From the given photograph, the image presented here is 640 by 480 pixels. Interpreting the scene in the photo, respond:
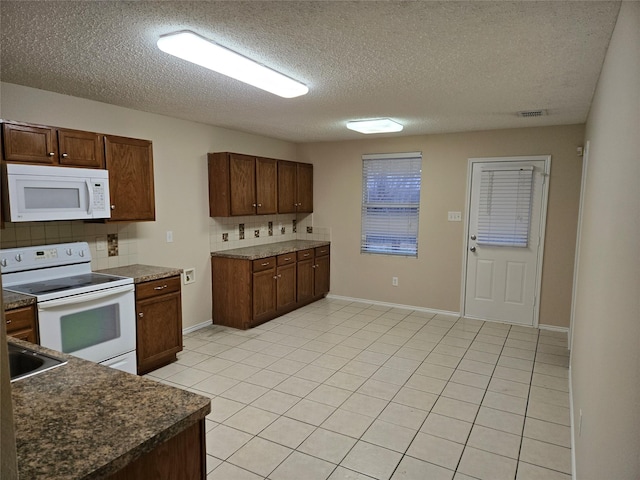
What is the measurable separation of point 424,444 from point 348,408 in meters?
0.62

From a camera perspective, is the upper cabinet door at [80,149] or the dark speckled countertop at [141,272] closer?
the upper cabinet door at [80,149]

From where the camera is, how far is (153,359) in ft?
11.4

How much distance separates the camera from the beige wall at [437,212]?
4.54 meters

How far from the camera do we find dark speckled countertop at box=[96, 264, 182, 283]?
3.33 metres

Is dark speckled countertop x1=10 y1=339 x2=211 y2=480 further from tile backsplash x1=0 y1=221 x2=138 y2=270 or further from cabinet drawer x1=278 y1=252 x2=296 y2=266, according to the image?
cabinet drawer x1=278 y1=252 x2=296 y2=266

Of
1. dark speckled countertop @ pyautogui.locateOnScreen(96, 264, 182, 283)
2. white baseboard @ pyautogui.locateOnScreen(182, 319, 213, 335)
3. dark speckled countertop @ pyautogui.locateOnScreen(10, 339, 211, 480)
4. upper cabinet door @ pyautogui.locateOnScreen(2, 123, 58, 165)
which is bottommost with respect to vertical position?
white baseboard @ pyautogui.locateOnScreen(182, 319, 213, 335)

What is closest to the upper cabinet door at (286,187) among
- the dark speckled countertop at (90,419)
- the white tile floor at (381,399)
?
the white tile floor at (381,399)

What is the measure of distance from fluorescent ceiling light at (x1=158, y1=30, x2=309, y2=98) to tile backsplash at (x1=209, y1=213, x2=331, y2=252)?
2359 millimetres

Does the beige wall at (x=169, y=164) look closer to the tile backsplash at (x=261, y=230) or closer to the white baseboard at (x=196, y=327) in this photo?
the white baseboard at (x=196, y=327)

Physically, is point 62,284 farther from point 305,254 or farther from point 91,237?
point 305,254

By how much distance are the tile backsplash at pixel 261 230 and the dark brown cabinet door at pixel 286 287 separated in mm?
630

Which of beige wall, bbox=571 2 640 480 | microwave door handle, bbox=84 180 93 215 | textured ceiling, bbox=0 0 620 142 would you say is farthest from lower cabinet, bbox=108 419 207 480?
microwave door handle, bbox=84 180 93 215

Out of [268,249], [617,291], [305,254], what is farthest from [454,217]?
[617,291]

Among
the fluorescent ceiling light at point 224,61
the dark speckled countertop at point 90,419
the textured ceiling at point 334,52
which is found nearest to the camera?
the dark speckled countertop at point 90,419
